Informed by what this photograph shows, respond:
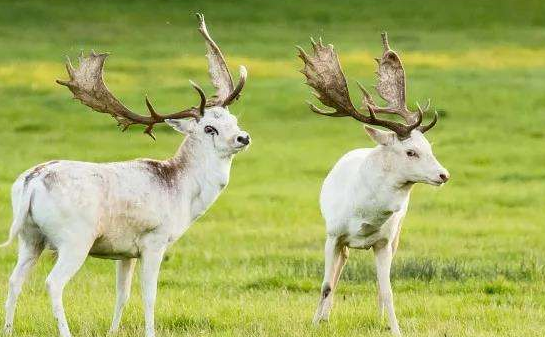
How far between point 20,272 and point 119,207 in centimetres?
89

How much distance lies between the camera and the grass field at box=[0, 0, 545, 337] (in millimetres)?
11820

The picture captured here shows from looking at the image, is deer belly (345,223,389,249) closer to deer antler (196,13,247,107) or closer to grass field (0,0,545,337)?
grass field (0,0,545,337)

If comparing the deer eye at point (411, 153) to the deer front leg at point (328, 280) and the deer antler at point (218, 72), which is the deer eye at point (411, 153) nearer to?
the deer front leg at point (328, 280)

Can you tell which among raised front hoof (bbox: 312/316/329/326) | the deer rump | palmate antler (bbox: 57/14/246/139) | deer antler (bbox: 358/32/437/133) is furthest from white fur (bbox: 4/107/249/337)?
deer antler (bbox: 358/32/437/133)

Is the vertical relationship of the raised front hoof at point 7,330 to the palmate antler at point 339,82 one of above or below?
below

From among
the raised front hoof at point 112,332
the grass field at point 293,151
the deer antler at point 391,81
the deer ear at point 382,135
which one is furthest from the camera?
the grass field at point 293,151

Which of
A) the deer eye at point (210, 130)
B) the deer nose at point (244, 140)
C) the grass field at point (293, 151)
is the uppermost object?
the deer eye at point (210, 130)

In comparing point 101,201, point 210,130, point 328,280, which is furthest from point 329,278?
point 101,201

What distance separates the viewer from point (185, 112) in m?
10.5

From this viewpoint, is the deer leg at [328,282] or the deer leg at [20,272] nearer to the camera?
the deer leg at [20,272]

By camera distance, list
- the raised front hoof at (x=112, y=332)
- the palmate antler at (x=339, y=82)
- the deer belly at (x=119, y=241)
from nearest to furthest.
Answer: the deer belly at (x=119, y=241), the raised front hoof at (x=112, y=332), the palmate antler at (x=339, y=82)

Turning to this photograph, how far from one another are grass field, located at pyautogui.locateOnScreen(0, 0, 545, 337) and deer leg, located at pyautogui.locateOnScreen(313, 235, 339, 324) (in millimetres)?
184

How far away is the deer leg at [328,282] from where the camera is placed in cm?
1120

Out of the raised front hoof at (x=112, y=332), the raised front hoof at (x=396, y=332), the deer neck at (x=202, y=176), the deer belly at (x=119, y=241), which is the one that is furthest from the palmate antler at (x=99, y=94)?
the raised front hoof at (x=396, y=332)
